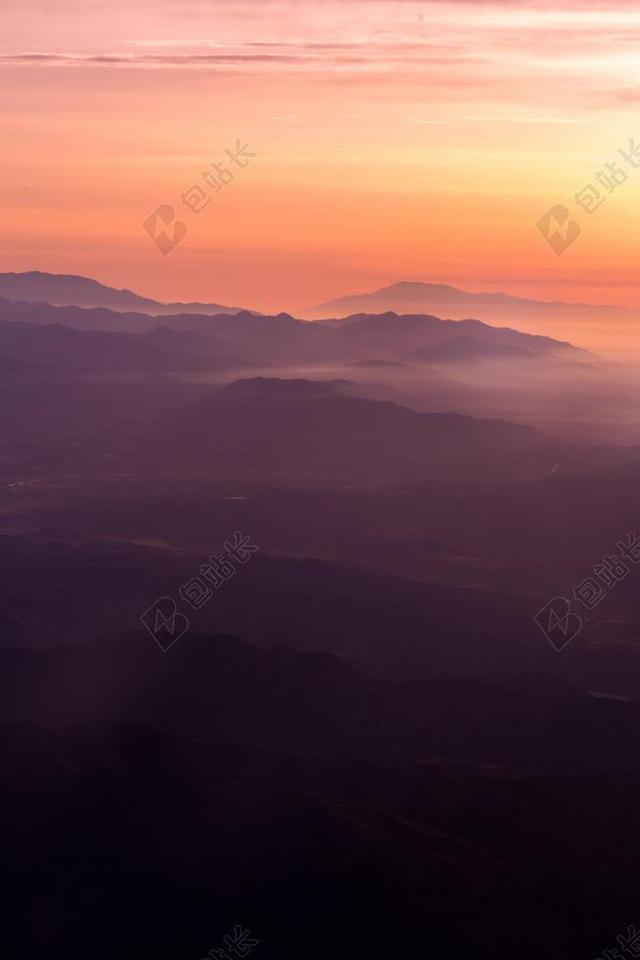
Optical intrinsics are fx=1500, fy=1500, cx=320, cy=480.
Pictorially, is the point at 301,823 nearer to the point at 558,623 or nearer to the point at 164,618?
the point at 164,618

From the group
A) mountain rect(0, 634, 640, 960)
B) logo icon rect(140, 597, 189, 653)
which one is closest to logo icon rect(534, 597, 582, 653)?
mountain rect(0, 634, 640, 960)

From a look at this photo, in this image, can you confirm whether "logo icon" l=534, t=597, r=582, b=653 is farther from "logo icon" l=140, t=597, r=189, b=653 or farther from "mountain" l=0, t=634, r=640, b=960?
"logo icon" l=140, t=597, r=189, b=653

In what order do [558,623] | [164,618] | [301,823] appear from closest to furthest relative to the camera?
[301,823] → [164,618] → [558,623]

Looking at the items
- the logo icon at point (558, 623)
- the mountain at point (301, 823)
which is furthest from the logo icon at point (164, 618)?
the logo icon at point (558, 623)

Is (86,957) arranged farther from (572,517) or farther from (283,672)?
(572,517)

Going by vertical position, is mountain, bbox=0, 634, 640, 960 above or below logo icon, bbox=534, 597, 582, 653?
below

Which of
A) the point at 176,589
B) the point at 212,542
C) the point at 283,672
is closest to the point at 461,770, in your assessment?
the point at 283,672

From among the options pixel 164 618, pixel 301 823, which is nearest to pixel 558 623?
pixel 164 618

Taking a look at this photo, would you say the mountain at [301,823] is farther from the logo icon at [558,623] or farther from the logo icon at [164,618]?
the logo icon at [558,623]
